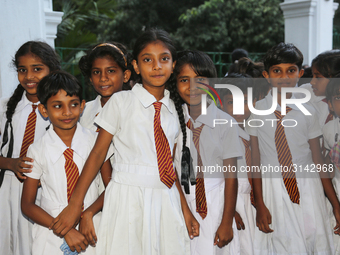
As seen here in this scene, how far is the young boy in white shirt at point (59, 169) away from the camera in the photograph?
1930 mm

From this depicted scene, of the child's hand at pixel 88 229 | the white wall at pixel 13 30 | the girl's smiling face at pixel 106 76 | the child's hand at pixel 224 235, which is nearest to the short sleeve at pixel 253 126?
the child's hand at pixel 224 235

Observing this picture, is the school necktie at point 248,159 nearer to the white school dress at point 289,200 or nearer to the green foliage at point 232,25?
the white school dress at point 289,200

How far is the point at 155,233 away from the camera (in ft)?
6.31

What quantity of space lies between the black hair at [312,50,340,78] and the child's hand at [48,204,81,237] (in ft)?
7.56

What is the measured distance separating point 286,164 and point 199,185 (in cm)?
67

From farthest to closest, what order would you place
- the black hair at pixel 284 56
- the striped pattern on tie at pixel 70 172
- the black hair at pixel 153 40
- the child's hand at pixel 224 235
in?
the black hair at pixel 284 56 < the child's hand at pixel 224 235 < the black hair at pixel 153 40 < the striped pattern on tie at pixel 70 172

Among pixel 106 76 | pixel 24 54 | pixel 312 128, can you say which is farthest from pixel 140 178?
pixel 312 128

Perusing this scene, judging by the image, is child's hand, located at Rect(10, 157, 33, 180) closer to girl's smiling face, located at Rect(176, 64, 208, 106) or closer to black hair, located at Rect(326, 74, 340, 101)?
girl's smiling face, located at Rect(176, 64, 208, 106)

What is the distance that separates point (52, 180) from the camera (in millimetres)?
1978

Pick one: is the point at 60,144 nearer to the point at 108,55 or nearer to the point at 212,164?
the point at 108,55

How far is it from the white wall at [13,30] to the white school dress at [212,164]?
168 centimetres

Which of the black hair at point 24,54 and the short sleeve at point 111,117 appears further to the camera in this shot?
the black hair at point 24,54

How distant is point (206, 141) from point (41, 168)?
102 centimetres

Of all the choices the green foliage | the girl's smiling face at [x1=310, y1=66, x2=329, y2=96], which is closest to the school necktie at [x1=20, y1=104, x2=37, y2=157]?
the girl's smiling face at [x1=310, y1=66, x2=329, y2=96]
